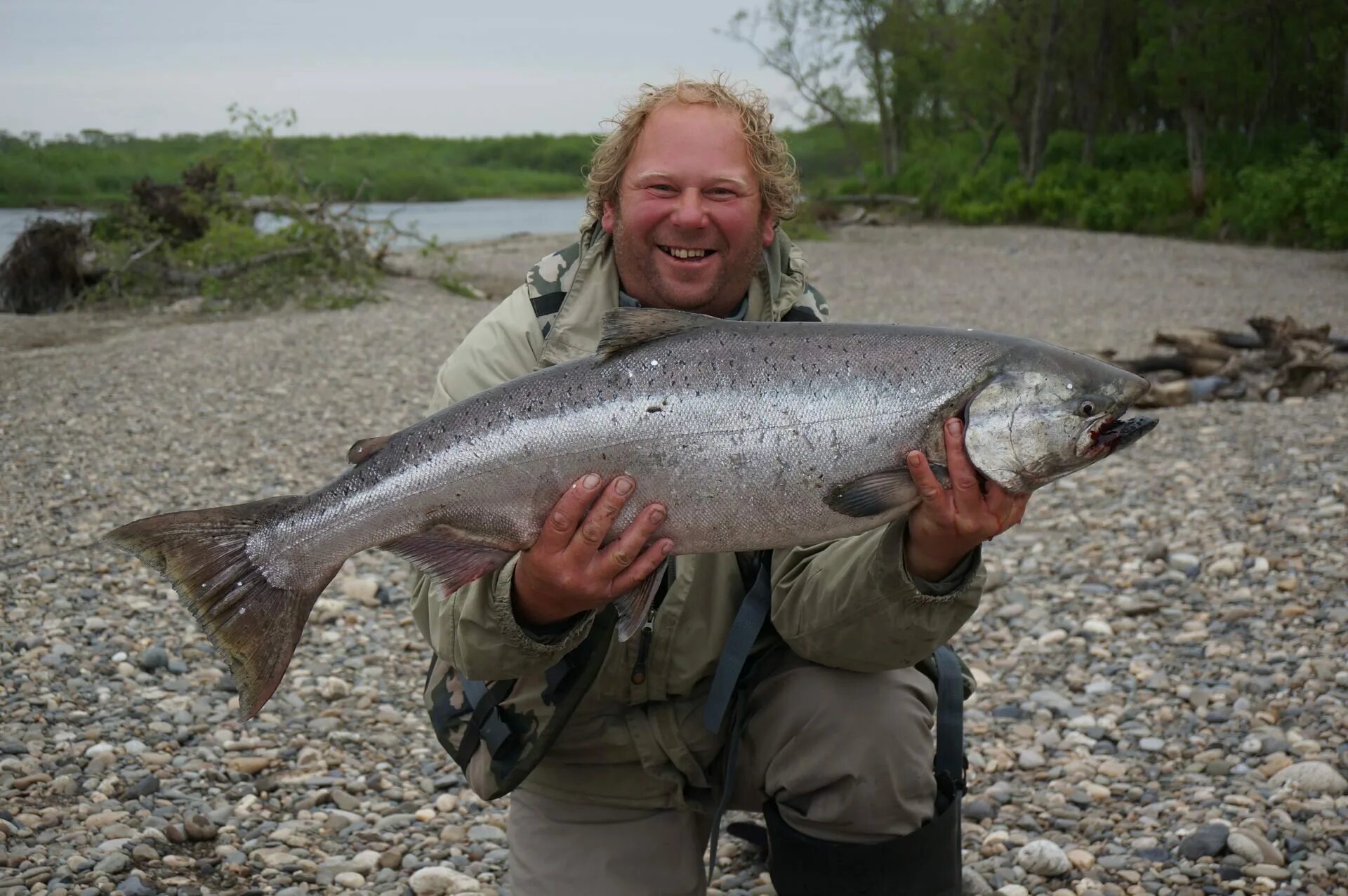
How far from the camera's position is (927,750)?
3213 mm

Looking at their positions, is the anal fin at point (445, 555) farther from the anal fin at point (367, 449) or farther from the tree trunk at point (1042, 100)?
the tree trunk at point (1042, 100)

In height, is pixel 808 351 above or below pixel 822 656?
above

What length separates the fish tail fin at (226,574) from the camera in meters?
2.81

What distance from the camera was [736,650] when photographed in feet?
10.4

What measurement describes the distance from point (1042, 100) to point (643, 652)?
38989 millimetres

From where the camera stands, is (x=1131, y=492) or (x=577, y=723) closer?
(x=577, y=723)

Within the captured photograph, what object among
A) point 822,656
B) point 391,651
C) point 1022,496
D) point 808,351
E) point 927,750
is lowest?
point 391,651

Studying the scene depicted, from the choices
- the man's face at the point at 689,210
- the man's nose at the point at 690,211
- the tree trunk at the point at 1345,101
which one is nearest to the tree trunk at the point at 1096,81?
the tree trunk at the point at 1345,101

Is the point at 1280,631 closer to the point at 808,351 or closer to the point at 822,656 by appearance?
the point at 822,656

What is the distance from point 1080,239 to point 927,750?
2986 centimetres

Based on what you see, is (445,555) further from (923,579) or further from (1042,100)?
(1042,100)

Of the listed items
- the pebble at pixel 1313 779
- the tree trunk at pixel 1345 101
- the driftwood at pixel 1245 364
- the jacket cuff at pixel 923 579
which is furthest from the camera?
the tree trunk at pixel 1345 101

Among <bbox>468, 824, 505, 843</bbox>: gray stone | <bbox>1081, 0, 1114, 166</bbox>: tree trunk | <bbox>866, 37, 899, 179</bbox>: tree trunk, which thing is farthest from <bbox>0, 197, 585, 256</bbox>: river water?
<bbox>468, 824, 505, 843</bbox>: gray stone

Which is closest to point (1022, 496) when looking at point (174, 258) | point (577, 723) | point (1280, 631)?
point (577, 723)
